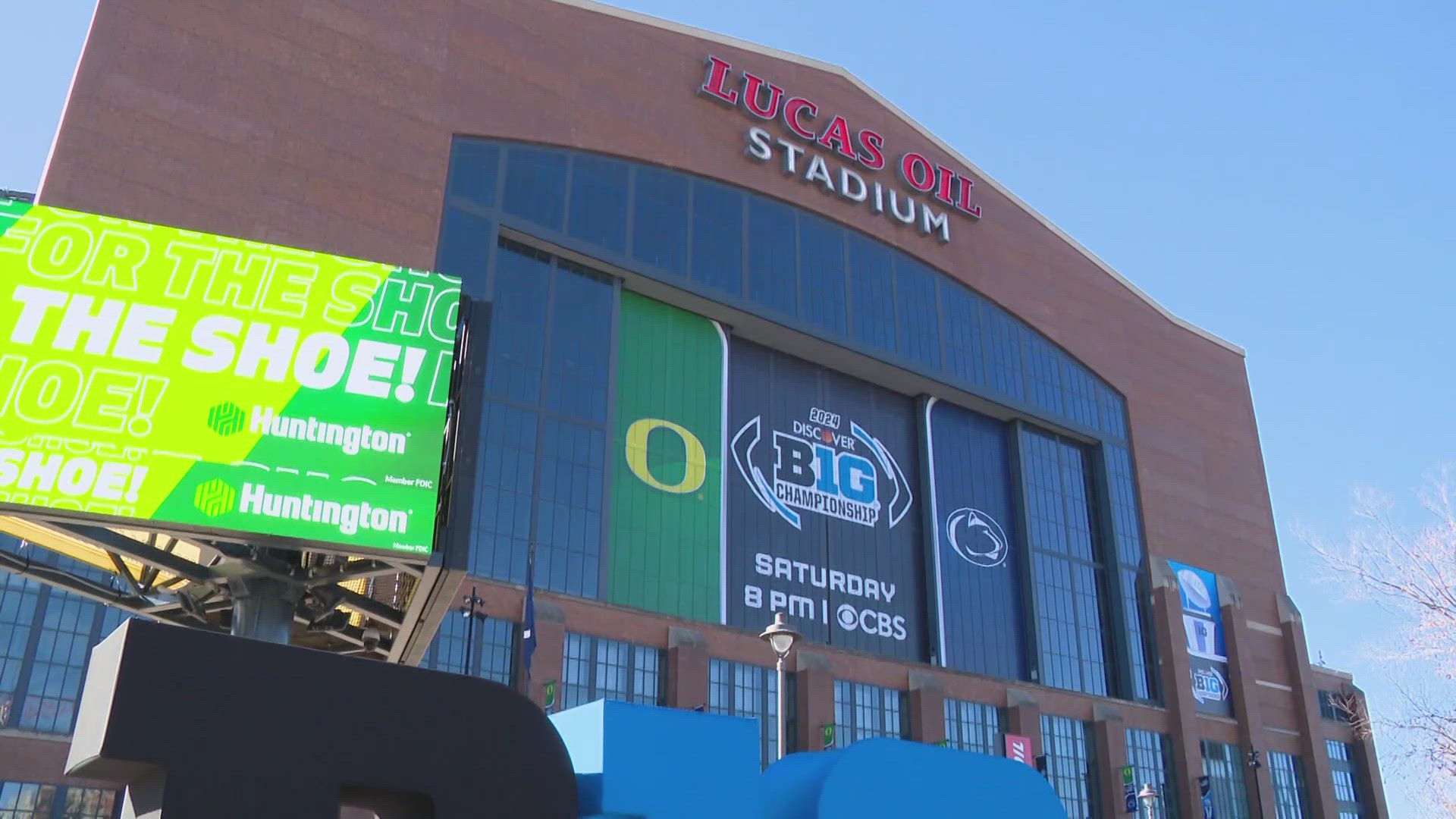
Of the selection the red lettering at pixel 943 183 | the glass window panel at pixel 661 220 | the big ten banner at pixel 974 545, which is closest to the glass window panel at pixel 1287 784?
the big ten banner at pixel 974 545

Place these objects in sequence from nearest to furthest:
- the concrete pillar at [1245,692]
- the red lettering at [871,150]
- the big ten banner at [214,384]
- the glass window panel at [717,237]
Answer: the big ten banner at [214,384] < the glass window panel at [717,237] < the red lettering at [871,150] < the concrete pillar at [1245,692]

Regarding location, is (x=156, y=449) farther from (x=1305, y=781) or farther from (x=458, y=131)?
(x=1305, y=781)

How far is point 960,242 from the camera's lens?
58.5 metres

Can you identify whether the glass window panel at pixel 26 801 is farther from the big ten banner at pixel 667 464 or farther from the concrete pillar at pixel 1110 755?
the concrete pillar at pixel 1110 755

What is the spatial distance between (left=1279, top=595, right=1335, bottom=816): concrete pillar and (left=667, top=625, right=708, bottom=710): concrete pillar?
122ft

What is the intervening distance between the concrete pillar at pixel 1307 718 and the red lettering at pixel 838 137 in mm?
34242

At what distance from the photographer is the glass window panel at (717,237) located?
4831 cm

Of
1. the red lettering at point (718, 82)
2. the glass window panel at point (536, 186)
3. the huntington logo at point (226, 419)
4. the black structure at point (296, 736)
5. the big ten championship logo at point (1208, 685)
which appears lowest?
the black structure at point (296, 736)

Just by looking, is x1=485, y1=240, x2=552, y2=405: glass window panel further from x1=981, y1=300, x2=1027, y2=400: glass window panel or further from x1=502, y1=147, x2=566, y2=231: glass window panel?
x1=981, y1=300, x2=1027, y2=400: glass window panel

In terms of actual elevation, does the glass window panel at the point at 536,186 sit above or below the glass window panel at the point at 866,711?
above

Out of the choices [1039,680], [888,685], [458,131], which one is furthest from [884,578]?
[458,131]

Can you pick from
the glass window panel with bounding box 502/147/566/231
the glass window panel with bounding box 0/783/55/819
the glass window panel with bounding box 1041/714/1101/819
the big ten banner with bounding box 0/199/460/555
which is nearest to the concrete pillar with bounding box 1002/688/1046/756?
the glass window panel with bounding box 1041/714/1101/819

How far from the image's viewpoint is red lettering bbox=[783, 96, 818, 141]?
52.8 m

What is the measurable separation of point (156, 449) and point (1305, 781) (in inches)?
2453
